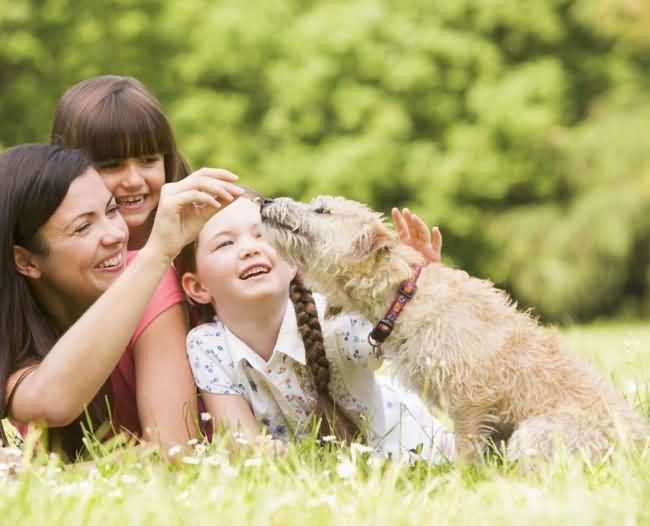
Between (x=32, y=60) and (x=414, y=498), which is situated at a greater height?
(x=32, y=60)

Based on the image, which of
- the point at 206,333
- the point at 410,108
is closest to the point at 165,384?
the point at 206,333

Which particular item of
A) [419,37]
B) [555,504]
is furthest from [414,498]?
[419,37]

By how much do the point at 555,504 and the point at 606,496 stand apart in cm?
23

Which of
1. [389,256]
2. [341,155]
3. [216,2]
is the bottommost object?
[341,155]

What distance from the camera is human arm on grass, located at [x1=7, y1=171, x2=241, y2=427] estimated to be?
3.57 meters

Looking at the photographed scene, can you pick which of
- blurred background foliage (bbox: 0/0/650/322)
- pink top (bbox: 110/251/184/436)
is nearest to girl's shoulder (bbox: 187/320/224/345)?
pink top (bbox: 110/251/184/436)

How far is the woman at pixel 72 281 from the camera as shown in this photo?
3584 mm

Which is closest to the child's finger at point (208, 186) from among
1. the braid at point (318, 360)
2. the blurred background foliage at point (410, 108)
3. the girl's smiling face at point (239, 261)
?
the girl's smiling face at point (239, 261)

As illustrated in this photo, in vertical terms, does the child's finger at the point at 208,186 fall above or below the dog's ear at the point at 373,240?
above

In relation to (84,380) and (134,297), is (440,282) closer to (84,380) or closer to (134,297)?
(134,297)

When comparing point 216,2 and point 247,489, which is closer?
point 247,489

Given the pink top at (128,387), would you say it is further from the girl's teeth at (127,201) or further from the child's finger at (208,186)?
the child's finger at (208,186)

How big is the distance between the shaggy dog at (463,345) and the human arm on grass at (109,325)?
32 centimetres

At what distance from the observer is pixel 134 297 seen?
358 centimetres
